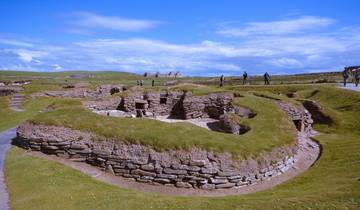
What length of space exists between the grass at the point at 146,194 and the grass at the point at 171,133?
2641mm

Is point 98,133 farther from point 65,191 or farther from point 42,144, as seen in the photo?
point 65,191

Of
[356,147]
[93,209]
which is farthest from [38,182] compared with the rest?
[356,147]

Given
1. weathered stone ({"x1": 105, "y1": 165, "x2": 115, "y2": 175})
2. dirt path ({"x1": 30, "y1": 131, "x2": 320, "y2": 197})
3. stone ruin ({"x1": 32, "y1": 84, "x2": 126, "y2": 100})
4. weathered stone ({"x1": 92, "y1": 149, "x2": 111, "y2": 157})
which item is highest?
stone ruin ({"x1": 32, "y1": 84, "x2": 126, "y2": 100})

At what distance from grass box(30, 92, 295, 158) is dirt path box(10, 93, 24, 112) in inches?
785

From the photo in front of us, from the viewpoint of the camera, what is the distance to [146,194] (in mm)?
18078

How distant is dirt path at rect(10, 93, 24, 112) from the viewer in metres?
44.5

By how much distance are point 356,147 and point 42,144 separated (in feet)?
74.8

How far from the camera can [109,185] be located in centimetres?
1973

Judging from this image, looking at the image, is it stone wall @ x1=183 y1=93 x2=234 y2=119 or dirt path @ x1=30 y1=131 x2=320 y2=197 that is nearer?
dirt path @ x1=30 y1=131 x2=320 y2=197

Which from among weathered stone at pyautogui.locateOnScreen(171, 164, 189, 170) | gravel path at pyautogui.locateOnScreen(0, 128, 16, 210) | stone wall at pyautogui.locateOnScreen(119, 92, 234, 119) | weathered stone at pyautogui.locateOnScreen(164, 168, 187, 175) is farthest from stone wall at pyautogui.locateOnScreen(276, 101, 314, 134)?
gravel path at pyautogui.locateOnScreen(0, 128, 16, 210)

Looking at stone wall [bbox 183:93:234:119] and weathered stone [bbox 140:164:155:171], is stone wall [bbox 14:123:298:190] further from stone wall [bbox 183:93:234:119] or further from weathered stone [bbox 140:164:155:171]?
Answer: stone wall [bbox 183:93:234:119]

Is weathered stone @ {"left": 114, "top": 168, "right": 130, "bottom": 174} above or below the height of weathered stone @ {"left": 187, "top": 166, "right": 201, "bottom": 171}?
below

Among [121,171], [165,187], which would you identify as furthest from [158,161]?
[121,171]

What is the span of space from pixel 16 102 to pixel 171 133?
3134cm
